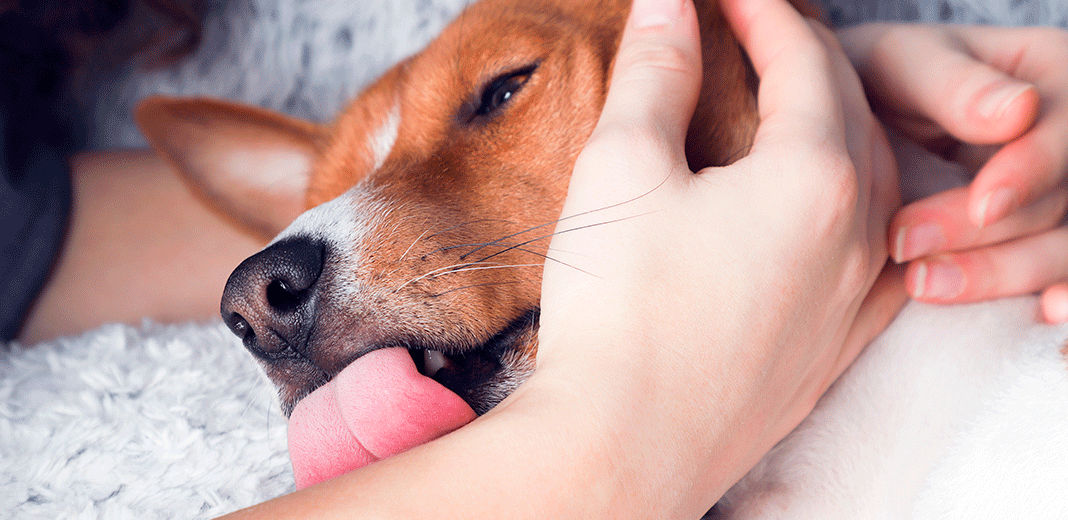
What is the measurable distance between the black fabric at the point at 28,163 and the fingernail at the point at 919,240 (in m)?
1.87

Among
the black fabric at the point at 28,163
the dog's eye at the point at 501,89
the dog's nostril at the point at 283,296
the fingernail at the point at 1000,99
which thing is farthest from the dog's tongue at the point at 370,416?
the black fabric at the point at 28,163

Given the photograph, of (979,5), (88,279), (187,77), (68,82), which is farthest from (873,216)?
(68,82)

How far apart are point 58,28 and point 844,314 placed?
223 centimetres

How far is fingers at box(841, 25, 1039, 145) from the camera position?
1.02 m

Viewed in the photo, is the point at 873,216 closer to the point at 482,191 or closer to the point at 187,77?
the point at 482,191

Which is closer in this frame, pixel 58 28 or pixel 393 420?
pixel 393 420

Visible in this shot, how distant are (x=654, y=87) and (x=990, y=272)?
58 centimetres

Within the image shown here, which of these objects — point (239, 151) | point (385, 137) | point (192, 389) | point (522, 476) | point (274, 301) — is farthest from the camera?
point (239, 151)

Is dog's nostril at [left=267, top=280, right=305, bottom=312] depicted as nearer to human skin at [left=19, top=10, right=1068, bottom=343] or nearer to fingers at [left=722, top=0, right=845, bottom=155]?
fingers at [left=722, top=0, right=845, bottom=155]

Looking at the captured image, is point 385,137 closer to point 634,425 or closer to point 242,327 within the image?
point 242,327

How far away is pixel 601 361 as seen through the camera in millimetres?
790

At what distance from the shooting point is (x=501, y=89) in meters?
1.26

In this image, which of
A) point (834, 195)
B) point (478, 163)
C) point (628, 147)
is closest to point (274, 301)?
point (478, 163)

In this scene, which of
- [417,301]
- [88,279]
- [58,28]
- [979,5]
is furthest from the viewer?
[58,28]
